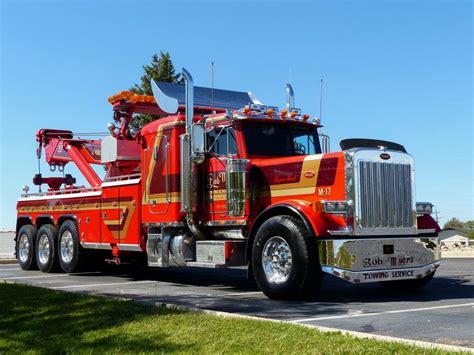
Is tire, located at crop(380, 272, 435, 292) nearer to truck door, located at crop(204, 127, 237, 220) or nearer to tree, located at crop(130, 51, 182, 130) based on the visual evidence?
truck door, located at crop(204, 127, 237, 220)

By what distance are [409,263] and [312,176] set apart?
6.63 ft

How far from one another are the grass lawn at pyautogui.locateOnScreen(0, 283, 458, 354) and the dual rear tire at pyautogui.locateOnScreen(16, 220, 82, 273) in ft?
23.2

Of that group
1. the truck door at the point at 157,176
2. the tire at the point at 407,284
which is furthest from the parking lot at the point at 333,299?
the truck door at the point at 157,176

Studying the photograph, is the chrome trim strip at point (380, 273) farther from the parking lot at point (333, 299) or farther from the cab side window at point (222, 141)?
the cab side window at point (222, 141)

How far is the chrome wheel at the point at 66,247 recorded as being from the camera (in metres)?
15.5

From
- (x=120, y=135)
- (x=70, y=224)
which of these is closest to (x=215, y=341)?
(x=120, y=135)

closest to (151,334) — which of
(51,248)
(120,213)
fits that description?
(120,213)

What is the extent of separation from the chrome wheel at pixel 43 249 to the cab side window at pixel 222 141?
6.92 meters

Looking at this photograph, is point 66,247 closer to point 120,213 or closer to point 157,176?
point 120,213

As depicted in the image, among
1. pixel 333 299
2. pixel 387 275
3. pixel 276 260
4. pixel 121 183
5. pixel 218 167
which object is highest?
pixel 218 167

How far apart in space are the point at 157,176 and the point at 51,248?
5.04 m

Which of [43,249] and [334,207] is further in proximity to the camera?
[43,249]

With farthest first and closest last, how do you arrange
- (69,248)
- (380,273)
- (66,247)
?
(66,247) < (69,248) < (380,273)

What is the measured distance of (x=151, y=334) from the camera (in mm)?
6457
